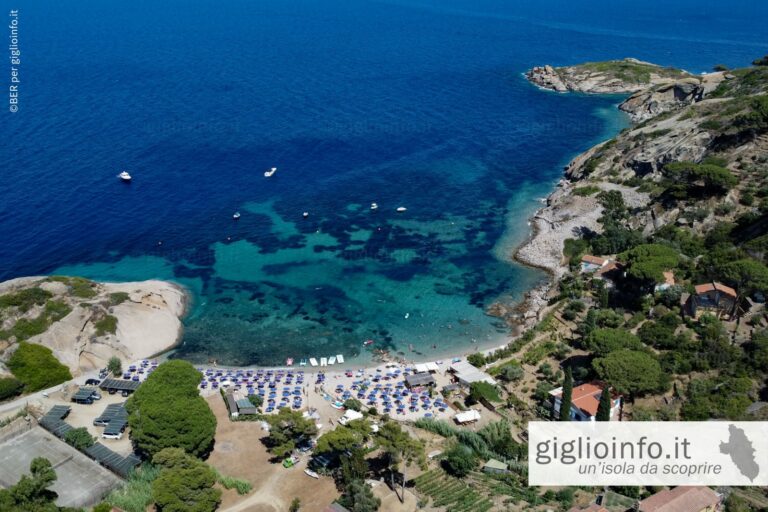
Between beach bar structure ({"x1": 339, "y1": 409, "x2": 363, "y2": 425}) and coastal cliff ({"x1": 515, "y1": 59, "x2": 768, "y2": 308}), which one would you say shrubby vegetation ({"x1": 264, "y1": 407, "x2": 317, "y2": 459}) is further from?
coastal cliff ({"x1": 515, "y1": 59, "x2": 768, "y2": 308})

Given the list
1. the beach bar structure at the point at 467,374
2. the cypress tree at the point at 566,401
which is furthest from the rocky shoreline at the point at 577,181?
the cypress tree at the point at 566,401

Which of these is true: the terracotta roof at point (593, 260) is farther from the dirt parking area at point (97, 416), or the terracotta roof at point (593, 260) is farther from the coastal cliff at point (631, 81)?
the coastal cliff at point (631, 81)

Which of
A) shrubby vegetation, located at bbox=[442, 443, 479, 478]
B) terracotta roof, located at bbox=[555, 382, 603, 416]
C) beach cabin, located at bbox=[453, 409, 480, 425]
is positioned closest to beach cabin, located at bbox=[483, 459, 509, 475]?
shrubby vegetation, located at bbox=[442, 443, 479, 478]

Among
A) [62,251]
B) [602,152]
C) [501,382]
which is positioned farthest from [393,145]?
[501,382]

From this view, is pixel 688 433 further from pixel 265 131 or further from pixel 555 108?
pixel 555 108

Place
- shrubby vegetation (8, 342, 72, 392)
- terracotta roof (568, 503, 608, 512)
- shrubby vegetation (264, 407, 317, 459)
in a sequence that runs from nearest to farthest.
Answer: terracotta roof (568, 503, 608, 512) → shrubby vegetation (264, 407, 317, 459) → shrubby vegetation (8, 342, 72, 392)

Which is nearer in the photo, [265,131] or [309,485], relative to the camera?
[309,485]
